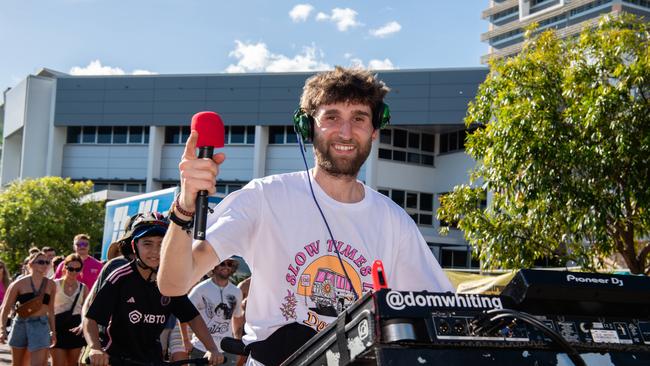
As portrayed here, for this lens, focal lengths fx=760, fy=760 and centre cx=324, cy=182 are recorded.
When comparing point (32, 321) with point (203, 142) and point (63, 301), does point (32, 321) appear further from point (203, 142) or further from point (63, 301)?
point (203, 142)

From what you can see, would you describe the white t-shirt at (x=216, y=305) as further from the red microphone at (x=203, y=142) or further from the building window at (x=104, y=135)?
the building window at (x=104, y=135)

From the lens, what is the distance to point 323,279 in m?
2.84

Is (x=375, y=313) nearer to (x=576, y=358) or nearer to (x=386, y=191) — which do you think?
(x=576, y=358)

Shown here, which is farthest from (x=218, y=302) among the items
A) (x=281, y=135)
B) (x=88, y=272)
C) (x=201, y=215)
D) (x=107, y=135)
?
(x=107, y=135)

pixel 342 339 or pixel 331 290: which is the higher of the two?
pixel 331 290

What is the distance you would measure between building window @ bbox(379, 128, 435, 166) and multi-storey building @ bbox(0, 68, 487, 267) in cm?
6

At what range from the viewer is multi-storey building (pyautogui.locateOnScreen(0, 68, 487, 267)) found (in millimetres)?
41500

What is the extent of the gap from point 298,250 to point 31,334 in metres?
8.08

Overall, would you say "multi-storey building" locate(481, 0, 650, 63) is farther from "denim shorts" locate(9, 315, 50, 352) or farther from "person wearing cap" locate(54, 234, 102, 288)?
"denim shorts" locate(9, 315, 50, 352)

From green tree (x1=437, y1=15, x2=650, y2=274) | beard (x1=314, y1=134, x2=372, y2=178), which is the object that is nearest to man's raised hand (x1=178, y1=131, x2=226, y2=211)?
beard (x1=314, y1=134, x2=372, y2=178)

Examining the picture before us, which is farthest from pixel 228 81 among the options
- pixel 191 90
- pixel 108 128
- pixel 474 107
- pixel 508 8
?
pixel 508 8

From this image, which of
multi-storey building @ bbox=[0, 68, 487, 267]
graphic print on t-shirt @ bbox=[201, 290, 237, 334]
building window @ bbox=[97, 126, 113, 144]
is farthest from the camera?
building window @ bbox=[97, 126, 113, 144]

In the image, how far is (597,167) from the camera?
11.2 m

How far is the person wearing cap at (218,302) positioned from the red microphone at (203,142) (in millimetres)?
7361
